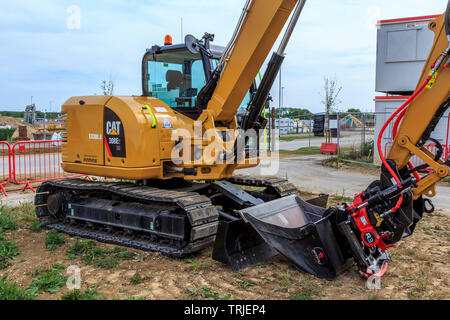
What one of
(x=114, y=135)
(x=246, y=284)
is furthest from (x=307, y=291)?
(x=114, y=135)

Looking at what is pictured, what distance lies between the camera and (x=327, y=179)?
11.9 metres

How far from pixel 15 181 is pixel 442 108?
9.65 metres

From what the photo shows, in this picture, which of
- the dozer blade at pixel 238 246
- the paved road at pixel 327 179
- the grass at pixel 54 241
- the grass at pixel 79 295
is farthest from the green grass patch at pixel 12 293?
the paved road at pixel 327 179

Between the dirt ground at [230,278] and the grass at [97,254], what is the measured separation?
6 centimetres

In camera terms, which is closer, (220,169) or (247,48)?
(247,48)

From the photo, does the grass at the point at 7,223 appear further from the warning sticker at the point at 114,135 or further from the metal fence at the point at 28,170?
the metal fence at the point at 28,170

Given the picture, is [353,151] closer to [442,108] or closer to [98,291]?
[442,108]

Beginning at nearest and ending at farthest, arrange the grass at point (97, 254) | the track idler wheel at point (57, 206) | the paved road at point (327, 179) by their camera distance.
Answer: the grass at point (97, 254) → the track idler wheel at point (57, 206) → the paved road at point (327, 179)

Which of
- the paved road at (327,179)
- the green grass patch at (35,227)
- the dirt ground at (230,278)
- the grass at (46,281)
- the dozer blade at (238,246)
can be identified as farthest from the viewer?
the paved road at (327,179)

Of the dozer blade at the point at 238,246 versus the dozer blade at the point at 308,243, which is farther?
the dozer blade at the point at 238,246

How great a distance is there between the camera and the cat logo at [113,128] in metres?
6.12

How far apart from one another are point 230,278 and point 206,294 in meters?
0.51

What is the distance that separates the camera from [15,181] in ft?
34.5

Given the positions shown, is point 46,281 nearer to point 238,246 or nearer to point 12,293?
point 12,293
